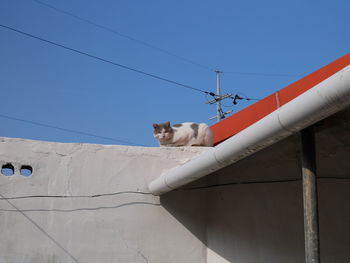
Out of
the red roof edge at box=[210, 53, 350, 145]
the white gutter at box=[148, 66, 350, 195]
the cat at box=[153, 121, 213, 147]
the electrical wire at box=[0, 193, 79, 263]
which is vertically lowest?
the electrical wire at box=[0, 193, 79, 263]

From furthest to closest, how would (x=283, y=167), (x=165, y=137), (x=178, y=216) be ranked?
(x=165, y=137) → (x=178, y=216) → (x=283, y=167)

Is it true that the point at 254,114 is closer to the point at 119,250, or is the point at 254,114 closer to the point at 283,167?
the point at 283,167

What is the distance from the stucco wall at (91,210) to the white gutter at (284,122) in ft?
3.16

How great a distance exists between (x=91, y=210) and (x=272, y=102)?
7.96ft

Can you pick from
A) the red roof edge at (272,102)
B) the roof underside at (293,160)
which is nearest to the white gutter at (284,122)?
the roof underside at (293,160)

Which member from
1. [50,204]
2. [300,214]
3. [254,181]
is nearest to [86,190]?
[50,204]

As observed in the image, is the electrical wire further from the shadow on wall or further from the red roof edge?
the red roof edge

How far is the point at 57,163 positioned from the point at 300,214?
249cm

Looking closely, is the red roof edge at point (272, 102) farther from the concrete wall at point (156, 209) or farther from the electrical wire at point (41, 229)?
the electrical wire at point (41, 229)

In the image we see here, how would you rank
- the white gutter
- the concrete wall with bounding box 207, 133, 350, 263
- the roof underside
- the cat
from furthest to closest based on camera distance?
the cat < the concrete wall with bounding box 207, 133, 350, 263 < the roof underside < the white gutter

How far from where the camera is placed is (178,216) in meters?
5.57

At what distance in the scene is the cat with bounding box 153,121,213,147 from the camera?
6.13m

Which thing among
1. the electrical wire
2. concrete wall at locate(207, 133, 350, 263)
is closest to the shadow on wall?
concrete wall at locate(207, 133, 350, 263)

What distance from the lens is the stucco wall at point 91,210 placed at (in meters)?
5.02
